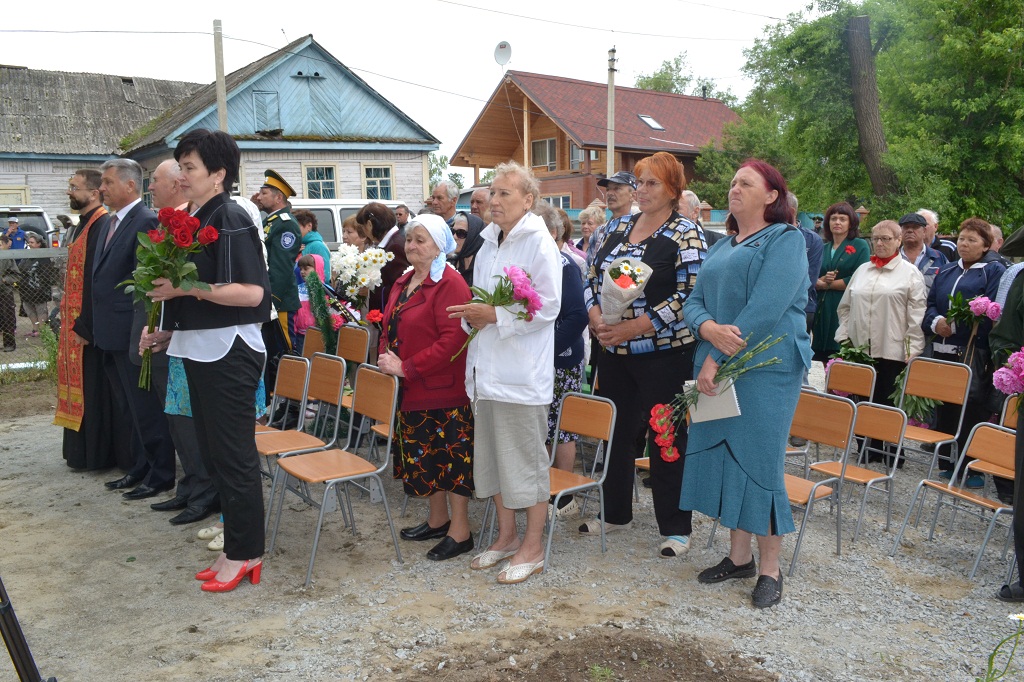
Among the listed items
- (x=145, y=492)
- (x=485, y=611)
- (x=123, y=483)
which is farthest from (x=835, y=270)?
(x=123, y=483)

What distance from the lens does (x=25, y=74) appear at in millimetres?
23391

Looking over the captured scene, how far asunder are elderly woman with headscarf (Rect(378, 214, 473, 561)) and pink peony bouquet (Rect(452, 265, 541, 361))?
0.35 meters

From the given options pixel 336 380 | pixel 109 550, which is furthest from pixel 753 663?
pixel 109 550

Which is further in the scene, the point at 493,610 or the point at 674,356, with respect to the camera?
the point at 674,356

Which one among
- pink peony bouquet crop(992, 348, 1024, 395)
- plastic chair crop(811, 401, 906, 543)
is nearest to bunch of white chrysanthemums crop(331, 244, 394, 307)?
plastic chair crop(811, 401, 906, 543)

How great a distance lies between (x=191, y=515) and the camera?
4.70 metres

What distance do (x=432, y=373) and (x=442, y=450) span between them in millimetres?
393

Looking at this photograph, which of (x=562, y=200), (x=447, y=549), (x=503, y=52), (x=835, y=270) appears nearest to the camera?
(x=447, y=549)

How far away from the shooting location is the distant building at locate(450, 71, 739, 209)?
1060 inches

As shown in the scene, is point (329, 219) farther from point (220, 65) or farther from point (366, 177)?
point (366, 177)

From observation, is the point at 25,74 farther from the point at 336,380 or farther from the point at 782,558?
the point at 782,558

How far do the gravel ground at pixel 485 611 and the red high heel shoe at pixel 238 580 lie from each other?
4 cm

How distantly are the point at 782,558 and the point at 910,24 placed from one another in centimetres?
1260

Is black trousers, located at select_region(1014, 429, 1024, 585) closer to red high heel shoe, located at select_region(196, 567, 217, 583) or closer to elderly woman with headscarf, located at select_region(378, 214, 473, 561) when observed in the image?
elderly woman with headscarf, located at select_region(378, 214, 473, 561)
